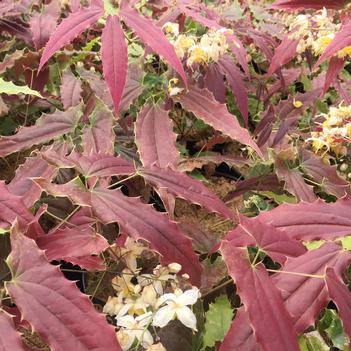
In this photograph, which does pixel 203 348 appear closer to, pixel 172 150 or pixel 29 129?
pixel 172 150

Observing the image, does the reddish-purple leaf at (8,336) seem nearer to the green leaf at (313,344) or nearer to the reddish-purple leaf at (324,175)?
the green leaf at (313,344)

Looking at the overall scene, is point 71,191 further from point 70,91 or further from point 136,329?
point 70,91

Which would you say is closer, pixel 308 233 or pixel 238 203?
pixel 308 233

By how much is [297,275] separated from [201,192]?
182 mm

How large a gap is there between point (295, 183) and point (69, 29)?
458 millimetres

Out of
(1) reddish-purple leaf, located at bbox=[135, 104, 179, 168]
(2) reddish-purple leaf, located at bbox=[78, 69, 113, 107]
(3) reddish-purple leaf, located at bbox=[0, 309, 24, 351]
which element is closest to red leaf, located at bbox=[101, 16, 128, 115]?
(1) reddish-purple leaf, located at bbox=[135, 104, 179, 168]

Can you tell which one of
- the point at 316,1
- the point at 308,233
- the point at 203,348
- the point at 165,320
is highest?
the point at 316,1

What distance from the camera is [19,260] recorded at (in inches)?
23.5

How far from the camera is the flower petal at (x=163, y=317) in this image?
0.74 meters

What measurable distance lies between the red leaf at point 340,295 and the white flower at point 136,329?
0.25 m

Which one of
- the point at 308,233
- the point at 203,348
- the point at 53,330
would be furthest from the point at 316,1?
the point at 53,330

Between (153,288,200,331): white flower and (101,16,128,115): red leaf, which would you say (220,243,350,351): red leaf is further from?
(101,16,128,115): red leaf

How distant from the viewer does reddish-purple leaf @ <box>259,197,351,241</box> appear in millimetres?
702

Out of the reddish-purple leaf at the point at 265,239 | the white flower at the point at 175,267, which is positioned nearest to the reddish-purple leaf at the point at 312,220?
the reddish-purple leaf at the point at 265,239
